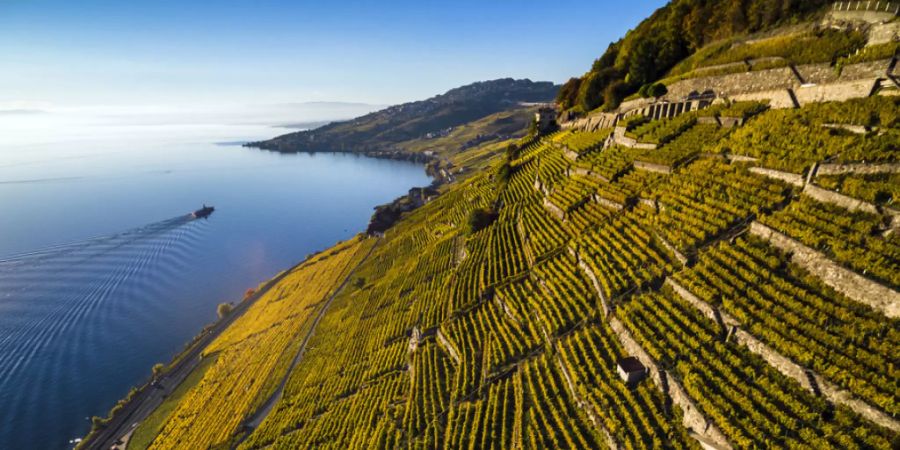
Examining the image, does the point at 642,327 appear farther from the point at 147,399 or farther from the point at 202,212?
the point at 202,212

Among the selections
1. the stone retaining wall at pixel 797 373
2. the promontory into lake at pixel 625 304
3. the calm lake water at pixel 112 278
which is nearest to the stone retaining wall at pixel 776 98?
the promontory into lake at pixel 625 304

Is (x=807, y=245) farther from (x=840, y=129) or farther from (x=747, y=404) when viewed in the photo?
(x=840, y=129)

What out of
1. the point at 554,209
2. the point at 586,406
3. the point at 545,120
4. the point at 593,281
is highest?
the point at 545,120

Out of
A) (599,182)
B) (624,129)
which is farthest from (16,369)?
(624,129)

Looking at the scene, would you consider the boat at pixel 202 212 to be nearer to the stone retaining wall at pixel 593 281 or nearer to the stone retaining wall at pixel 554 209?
the stone retaining wall at pixel 554 209

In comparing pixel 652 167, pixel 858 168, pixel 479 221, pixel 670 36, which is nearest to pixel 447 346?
pixel 479 221

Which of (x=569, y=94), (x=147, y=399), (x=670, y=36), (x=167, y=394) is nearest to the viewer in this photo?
(x=670, y=36)

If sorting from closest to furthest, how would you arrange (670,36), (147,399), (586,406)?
(586,406) → (670,36) → (147,399)
